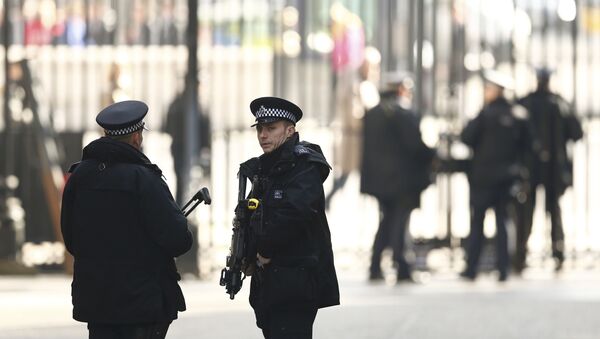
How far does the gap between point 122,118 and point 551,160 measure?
361 inches

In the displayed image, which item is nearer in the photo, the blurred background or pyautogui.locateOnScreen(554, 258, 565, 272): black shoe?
the blurred background

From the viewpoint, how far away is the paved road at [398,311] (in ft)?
35.5

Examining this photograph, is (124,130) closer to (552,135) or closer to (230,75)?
(552,135)

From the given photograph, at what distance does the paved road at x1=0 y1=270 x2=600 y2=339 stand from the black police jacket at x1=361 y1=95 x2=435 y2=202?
0.80m

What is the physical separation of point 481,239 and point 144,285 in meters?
8.15

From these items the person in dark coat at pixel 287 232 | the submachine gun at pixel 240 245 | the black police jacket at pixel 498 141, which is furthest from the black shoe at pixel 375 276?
the submachine gun at pixel 240 245

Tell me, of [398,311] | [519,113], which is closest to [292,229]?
[398,311]

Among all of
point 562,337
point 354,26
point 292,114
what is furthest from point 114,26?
point 292,114

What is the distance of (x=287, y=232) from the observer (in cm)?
695

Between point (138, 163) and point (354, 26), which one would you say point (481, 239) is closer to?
point (354, 26)

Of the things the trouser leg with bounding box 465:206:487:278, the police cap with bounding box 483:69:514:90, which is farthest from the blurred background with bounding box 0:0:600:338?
the trouser leg with bounding box 465:206:487:278

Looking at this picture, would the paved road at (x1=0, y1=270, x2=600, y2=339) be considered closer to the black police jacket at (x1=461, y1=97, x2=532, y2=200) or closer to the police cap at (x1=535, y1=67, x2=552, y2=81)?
the black police jacket at (x1=461, y1=97, x2=532, y2=200)

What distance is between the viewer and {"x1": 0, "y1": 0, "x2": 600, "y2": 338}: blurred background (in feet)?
49.4

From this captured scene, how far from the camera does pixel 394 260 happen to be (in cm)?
1448
